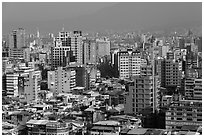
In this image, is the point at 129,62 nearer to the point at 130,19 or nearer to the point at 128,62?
the point at 128,62

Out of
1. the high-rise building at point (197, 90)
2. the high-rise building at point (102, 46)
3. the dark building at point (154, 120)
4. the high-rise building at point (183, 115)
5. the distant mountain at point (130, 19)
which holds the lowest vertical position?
the dark building at point (154, 120)

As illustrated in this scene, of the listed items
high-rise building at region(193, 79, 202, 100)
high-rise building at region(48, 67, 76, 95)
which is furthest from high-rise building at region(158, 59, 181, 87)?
high-rise building at region(48, 67, 76, 95)

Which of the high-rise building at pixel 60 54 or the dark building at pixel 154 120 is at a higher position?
the high-rise building at pixel 60 54

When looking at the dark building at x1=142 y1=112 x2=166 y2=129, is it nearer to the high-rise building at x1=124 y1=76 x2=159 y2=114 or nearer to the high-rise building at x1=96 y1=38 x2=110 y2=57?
the high-rise building at x1=124 y1=76 x2=159 y2=114

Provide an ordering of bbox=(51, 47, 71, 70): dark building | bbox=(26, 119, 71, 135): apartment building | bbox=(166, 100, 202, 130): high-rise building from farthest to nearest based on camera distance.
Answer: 1. bbox=(51, 47, 71, 70): dark building
2. bbox=(166, 100, 202, 130): high-rise building
3. bbox=(26, 119, 71, 135): apartment building

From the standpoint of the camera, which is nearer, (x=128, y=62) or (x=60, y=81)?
(x=60, y=81)

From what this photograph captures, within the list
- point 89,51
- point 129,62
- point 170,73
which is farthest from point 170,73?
point 89,51

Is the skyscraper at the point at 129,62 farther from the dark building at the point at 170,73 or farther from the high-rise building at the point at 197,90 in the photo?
the high-rise building at the point at 197,90

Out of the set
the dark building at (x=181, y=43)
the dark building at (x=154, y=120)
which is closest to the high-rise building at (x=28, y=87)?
the dark building at (x=154, y=120)

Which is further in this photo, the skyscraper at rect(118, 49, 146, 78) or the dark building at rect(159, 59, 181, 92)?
the skyscraper at rect(118, 49, 146, 78)
